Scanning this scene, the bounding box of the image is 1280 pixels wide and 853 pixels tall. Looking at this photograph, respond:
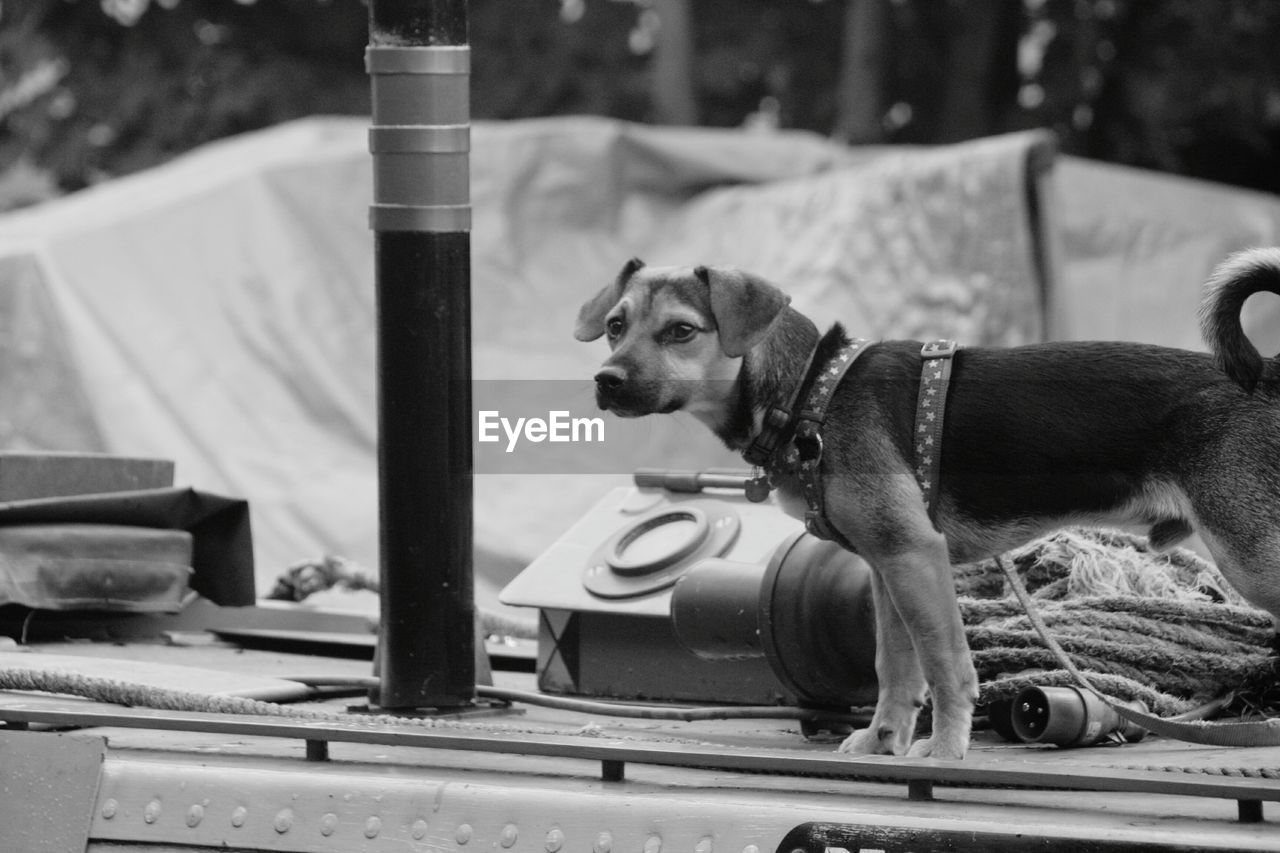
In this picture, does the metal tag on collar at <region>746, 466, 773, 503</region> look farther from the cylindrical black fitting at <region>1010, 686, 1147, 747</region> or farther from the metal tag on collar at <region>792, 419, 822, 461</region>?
the cylindrical black fitting at <region>1010, 686, 1147, 747</region>

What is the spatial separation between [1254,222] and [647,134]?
3058mm

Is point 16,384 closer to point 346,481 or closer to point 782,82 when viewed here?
point 346,481

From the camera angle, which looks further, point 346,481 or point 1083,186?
point 1083,186

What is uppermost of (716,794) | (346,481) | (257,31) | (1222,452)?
(257,31)

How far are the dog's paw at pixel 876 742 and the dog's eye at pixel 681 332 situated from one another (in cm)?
71

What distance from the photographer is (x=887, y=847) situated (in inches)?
82.3

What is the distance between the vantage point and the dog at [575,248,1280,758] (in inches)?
104

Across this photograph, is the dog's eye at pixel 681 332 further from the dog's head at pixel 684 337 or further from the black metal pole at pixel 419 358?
the black metal pole at pixel 419 358

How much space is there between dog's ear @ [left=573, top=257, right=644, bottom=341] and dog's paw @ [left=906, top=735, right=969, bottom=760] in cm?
87

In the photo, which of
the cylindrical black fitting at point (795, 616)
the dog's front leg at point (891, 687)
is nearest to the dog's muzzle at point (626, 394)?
the cylindrical black fitting at point (795, 616)

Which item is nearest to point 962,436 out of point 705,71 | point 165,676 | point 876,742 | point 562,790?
point 876,742

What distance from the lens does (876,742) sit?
9.50ft

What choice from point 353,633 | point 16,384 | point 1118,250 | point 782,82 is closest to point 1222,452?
point 353,633

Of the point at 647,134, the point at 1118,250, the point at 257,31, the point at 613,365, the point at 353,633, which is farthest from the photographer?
the point at 257,31
